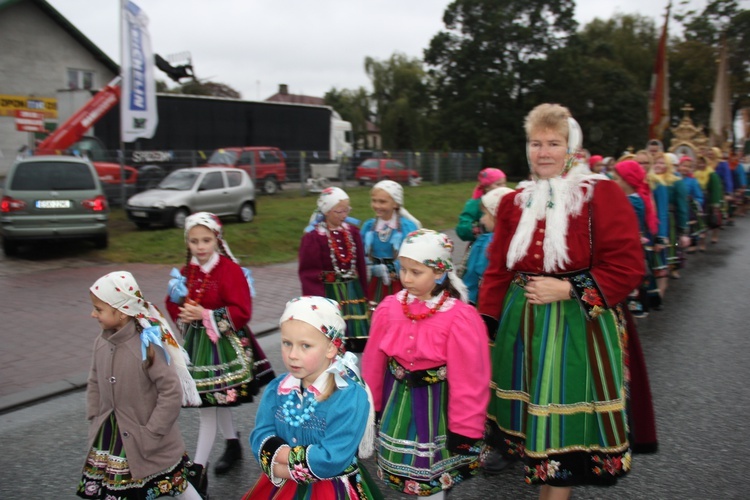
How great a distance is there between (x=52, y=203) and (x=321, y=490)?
1073 centimetres

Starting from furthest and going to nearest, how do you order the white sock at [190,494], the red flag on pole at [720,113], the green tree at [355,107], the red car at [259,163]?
the green tree at [355,107]
the red flag on pole at [720,113]
the red car at [259,163]
the white sock at [190,494]

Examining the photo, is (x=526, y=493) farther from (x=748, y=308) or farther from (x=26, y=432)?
(x=748, y=308)

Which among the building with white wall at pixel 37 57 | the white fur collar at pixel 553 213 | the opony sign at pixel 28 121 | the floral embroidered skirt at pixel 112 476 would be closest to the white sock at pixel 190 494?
the floral embroidered skirt at pixel 112 476

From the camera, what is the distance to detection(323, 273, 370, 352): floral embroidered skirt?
529 cm

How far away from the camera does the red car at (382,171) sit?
23781 mm

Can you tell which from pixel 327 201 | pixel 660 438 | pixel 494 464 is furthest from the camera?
pixel 327 201

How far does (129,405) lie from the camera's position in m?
3.09

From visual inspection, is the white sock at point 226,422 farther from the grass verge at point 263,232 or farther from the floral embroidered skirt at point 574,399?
the grass verge at point 263,232

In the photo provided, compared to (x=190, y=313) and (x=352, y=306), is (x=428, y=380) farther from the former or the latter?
(x=352, y=306)

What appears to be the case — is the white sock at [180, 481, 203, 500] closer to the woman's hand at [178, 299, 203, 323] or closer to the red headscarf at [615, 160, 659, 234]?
the woman's hand at [178, 299, 203, 323]

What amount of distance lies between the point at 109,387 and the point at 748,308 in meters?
8.31

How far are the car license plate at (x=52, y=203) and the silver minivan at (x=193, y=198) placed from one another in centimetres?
274

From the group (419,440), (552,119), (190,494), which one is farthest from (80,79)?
(419,440)

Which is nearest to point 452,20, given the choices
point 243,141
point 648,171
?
point 243,141
